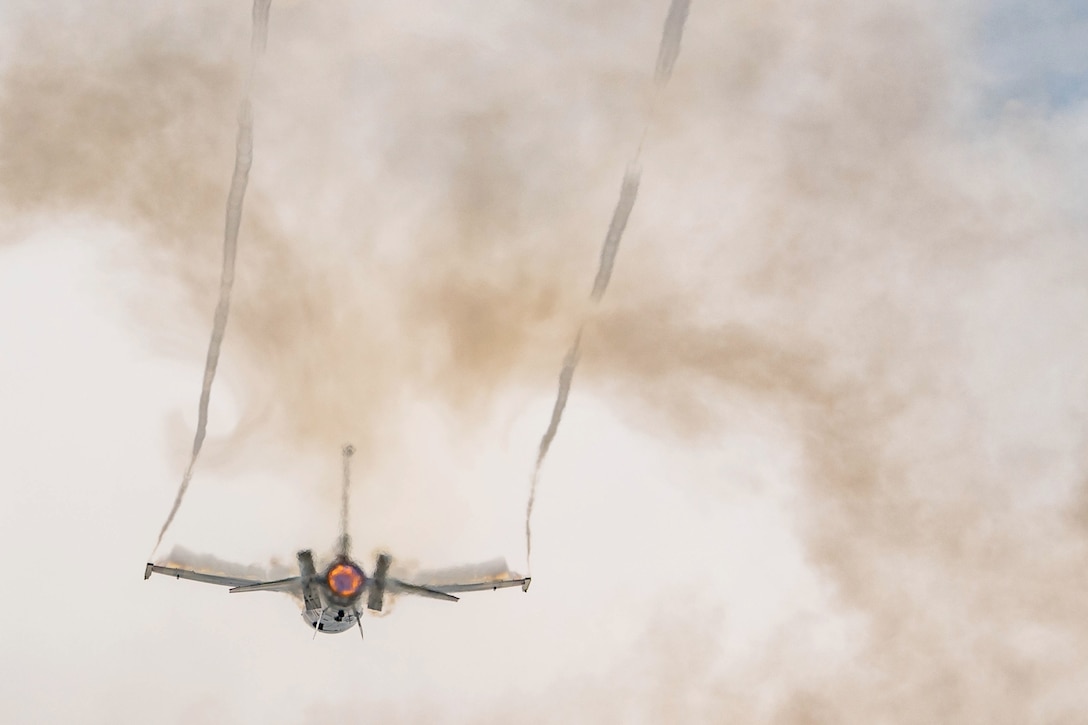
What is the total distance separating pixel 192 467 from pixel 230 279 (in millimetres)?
35837

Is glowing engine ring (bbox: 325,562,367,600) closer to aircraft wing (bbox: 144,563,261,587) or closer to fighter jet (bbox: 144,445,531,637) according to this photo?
fighter jet (bbox: 144,445,531,637)

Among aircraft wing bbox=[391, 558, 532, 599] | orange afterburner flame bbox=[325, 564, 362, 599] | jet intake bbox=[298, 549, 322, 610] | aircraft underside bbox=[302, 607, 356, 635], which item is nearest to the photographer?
orange afterburner flame bbox=[325, 564, 362, 599]

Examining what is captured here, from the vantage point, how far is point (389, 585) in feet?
242

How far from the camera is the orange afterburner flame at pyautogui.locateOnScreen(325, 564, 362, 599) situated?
2717 inches

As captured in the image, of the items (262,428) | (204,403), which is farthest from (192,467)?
(204,403)

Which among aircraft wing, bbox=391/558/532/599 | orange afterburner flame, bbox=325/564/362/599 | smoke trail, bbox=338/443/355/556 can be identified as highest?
smoke trail, bbox=338/443/355/556

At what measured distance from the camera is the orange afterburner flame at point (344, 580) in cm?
6900

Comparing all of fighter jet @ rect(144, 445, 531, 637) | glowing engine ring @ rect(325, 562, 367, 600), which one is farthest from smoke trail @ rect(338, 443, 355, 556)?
glowing engine ring @ rect(325, 562, 367, 600)

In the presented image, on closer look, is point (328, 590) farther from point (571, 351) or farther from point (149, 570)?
point (571, 351)

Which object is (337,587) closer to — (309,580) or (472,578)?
(309,580)

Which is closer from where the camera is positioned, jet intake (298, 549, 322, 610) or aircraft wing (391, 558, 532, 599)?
jet intake (298, 549, 322, 610)

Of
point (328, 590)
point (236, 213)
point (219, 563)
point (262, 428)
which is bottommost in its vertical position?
point (328, 590)

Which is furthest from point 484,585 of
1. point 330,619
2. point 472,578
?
point 330,619

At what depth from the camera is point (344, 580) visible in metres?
69.1
